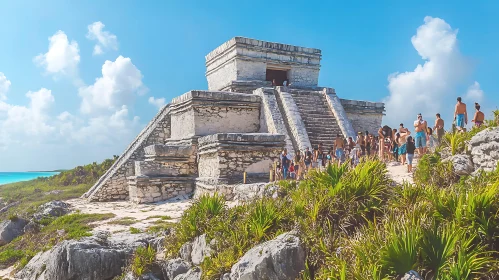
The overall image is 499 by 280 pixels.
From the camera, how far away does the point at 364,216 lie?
190 inches

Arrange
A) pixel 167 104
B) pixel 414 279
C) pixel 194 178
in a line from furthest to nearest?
pixel 167 104
pixel 194 178
pixel 414 279

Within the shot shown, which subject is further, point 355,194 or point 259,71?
point 259,71

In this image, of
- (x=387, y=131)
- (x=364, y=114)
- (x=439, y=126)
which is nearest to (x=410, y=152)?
(x=439, y=126)

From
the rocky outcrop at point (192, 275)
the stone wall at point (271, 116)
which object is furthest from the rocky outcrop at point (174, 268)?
the stone wall at point (271, 116)

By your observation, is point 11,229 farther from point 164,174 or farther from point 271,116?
point 271,116

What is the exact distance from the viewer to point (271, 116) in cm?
1260

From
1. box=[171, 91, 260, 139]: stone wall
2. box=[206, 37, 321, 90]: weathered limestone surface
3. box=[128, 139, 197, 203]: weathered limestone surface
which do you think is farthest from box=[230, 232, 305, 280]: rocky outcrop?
box=[206, 37, 321, 90]: weathered limestone surface

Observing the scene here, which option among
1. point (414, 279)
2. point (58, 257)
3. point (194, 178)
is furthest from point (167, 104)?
point (414, 279)

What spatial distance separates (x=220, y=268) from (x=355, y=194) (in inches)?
79.4

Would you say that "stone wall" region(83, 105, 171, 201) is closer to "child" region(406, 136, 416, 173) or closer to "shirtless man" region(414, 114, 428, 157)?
"shirtless man" region(414, 114, 428, 157)

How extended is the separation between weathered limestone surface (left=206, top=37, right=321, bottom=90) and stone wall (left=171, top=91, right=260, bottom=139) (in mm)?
1984

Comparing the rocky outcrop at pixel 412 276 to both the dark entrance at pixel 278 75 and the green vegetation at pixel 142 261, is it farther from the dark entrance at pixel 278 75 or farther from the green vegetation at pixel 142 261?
the dark entrance at pixel 278 75

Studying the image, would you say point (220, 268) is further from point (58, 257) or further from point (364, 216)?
point (58, 257)

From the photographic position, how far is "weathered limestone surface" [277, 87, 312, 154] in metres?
11.8
